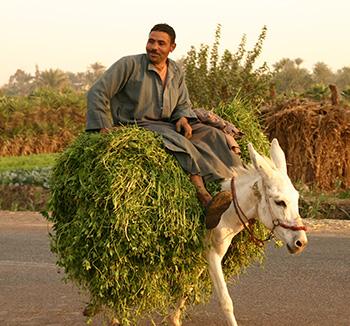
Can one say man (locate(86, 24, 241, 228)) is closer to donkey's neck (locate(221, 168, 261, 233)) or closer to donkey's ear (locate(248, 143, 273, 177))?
donkey's neck (locate(221, 168, 261, 233))

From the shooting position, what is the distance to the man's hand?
598cm

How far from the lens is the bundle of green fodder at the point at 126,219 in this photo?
5.46 meters

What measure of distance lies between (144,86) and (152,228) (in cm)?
111

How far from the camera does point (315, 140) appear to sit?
55.0ft

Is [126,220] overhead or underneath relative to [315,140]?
overhead

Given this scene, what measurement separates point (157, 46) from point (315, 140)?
11.3m

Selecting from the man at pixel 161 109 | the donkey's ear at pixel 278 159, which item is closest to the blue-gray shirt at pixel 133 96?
the man at pixel 161 109

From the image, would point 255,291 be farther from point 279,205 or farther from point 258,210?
point 279,205

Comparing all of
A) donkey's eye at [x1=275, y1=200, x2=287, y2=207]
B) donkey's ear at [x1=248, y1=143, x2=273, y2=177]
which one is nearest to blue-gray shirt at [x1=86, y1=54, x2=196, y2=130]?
donkey's ear at [x1=248, y1=143, x2=273, y2=177]

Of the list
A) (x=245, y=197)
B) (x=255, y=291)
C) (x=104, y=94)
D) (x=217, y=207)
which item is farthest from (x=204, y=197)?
(x=255, y=291)

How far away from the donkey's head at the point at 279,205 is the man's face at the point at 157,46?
3.75 ft

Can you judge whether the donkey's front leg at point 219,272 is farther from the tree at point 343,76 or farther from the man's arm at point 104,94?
the tree at point 343,76

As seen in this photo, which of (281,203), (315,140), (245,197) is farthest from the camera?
(315,140)

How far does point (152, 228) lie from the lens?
5.54 metres
